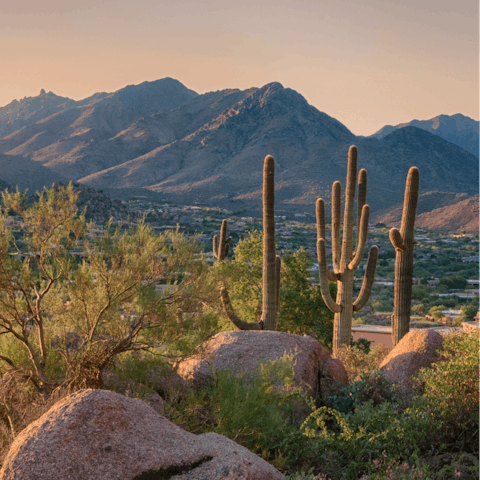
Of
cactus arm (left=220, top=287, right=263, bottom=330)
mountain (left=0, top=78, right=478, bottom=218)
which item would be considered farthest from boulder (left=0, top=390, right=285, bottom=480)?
mountain (left=0, top=78, right=478, bottom=218)

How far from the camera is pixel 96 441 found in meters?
4.11

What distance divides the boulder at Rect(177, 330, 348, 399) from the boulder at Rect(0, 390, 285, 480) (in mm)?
3414

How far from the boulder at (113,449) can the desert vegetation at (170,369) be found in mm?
1064

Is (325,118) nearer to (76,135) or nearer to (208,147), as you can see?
(208,147)

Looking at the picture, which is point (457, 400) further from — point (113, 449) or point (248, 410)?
point (113, 449)

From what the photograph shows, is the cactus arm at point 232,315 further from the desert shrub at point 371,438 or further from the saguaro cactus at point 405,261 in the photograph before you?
the desert shrub at point 371,438

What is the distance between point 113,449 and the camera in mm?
4102

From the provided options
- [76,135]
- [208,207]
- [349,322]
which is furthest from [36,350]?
[76,135]

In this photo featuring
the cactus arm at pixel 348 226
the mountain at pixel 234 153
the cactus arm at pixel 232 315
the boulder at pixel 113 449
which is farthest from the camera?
the mountain at pixel 234 153

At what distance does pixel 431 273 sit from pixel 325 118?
3603 inches

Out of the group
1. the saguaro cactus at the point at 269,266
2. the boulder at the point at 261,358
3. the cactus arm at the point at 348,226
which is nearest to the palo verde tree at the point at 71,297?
the boulder at the point at 261,358

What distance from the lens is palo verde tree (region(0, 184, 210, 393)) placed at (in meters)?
7.33

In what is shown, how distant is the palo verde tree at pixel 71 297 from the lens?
289 inches

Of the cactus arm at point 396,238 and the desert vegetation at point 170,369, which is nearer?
the desert vegetation at point 170,369
